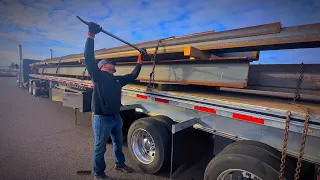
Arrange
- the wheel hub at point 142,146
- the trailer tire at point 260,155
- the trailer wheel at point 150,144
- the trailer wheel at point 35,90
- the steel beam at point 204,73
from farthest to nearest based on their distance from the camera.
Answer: the trailer wheel at point 35,90 → the wheel hub at point 142,146 → the trailer wheel at point 150,144 → the steel beam at point 204,73 → the trailer tire at point 260,155

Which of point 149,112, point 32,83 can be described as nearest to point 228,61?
point 149,112

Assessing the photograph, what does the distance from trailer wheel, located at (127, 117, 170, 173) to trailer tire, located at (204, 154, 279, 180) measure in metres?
0.86

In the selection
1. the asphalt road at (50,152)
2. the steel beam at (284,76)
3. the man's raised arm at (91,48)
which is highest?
Result: the man's raised arm at (91,48)

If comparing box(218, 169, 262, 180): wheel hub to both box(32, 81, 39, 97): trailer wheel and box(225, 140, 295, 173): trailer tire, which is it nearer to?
box(225, 140, 295, 173): trailer tire

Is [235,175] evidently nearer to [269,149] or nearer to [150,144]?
[269,149]

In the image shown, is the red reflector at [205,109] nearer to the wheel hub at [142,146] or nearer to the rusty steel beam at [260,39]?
the rusty steel beam at [260,39]

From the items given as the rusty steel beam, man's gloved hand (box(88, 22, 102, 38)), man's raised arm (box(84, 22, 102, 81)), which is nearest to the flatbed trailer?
the rusty steel beam

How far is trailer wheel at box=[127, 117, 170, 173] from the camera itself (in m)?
2.78

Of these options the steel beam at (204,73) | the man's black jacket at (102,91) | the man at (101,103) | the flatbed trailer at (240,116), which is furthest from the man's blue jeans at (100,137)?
the steel beam at (204,73)

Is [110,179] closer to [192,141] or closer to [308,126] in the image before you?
[192,141]

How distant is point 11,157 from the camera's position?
3459 mm

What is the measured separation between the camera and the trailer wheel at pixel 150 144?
2775 millimetres

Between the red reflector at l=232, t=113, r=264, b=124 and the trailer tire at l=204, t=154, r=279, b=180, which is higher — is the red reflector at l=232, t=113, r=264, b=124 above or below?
above

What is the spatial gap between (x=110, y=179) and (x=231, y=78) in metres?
2.52
